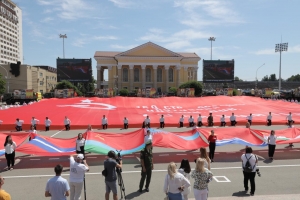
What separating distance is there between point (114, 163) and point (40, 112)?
22.4 meters

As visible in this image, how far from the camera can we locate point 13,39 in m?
136

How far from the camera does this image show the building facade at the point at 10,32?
405ft

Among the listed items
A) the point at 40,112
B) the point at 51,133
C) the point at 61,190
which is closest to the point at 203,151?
the point at 61,190

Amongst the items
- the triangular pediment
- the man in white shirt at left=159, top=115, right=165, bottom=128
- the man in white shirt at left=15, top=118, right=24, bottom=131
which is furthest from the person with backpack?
the triangular pediment

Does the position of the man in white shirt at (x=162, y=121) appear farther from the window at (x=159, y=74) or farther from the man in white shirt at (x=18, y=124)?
the window at (x=159, y=74)

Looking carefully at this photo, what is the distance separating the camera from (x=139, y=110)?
30000mm

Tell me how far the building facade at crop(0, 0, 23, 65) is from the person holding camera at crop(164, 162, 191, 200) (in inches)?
5320

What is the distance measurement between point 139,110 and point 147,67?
47.7 m

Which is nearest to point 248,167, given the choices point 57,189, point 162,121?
point 57,189

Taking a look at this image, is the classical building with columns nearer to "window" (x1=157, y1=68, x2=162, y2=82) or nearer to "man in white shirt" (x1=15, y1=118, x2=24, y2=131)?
"window" (x1=157, y1=68, x2=162, y2=82)

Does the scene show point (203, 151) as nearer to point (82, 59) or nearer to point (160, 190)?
point (160, 190)

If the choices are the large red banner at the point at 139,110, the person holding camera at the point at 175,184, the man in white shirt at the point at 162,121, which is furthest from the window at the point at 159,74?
the person holding camera at the point at 175,184

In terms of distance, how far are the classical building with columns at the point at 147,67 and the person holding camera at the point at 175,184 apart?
66.2 meters

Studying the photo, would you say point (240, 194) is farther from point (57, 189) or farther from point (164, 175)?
point (57, 189)
